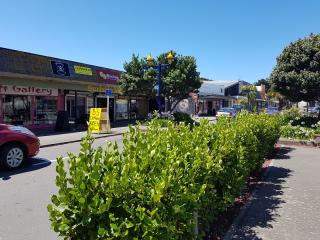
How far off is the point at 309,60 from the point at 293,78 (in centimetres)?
182

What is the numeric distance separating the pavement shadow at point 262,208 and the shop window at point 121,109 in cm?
2595

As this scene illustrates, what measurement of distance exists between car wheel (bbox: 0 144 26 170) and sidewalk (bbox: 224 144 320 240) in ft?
21.3

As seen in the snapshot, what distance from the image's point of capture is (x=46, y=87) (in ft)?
79.9

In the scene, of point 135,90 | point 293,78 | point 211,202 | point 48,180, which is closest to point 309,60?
point 293,78

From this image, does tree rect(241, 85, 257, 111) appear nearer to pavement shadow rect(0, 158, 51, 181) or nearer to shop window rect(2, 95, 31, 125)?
shop window rect(2, 95, 31, 125)

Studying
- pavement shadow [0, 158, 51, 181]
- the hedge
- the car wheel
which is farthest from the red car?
the hedge

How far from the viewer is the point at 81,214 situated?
2.75m

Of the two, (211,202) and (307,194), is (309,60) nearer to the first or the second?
(307,194)

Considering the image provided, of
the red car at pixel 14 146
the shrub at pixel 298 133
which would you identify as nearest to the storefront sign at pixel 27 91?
the red car at pixel 14 146

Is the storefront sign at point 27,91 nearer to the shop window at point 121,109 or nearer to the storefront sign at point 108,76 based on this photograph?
the storefront sign at point 108,76

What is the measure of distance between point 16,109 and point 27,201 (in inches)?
676

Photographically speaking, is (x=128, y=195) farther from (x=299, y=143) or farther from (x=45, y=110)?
(x=45, y=110)

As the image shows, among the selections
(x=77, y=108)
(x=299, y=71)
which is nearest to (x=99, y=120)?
(x=77, y=108)

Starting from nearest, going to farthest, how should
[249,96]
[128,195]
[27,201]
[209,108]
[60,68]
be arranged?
1. [128,195]
2. [27,201]
3. [60,68]
4. [209,108]
5. [249,96]
